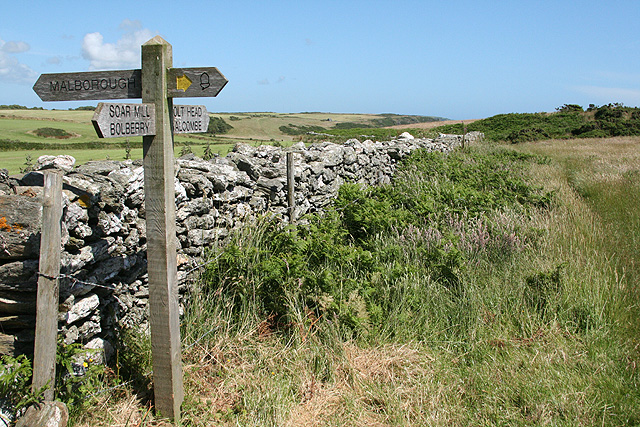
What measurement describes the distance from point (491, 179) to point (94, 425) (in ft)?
29.5

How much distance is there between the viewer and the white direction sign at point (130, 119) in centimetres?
263

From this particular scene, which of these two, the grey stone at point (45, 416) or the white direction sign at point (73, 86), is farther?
the white direction sign at point (73, 86)

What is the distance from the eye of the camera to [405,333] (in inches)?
175

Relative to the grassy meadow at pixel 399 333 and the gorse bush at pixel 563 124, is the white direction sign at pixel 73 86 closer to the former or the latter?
the grassy meadow at pixel 399 333

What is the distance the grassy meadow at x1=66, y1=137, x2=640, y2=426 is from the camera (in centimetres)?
348

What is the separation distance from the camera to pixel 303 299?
14.3 ft

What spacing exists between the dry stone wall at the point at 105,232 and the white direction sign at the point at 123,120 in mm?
815

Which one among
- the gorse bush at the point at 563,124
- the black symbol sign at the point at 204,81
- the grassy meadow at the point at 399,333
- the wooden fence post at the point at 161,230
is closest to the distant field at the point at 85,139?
the grassy meadow at the point at 399,333

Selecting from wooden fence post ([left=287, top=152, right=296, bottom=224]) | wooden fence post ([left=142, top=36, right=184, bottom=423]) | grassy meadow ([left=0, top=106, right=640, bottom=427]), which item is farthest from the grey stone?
wooden fence post ([left=287, top=152, right=296, bottom=224])

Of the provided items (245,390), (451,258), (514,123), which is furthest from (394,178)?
(514,123)

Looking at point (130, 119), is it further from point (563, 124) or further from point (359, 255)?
point (563, 124)

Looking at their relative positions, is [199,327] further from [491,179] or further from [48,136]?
[48,136]

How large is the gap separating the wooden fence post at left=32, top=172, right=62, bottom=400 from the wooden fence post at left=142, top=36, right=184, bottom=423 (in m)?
0.54

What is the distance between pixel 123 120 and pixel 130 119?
0.14 feet
